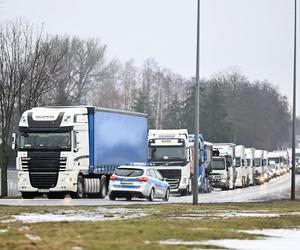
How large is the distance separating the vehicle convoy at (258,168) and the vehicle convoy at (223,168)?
17641 millimetres

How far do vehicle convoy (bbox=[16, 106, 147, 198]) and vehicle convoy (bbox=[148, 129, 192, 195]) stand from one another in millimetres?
6761

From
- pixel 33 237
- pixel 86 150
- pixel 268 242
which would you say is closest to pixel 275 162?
pixel 86 150

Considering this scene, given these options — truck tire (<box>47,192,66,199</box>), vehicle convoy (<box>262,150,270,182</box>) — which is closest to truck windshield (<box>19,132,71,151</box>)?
truck tire (<box>47,192,66,199</box>)

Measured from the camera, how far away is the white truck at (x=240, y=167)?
71812 mm

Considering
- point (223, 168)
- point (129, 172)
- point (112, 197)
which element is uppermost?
point (129, 172)

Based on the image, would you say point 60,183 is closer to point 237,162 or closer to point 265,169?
point 237,162

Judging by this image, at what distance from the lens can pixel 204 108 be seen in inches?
5005

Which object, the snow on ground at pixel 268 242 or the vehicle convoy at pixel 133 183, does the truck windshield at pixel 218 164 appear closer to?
the vehicle convoy at pixel 133 183

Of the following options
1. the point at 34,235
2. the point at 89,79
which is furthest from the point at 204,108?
the point at 34,235

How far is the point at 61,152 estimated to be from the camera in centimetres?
3844

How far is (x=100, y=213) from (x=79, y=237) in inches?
342

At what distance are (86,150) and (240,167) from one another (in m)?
35.2

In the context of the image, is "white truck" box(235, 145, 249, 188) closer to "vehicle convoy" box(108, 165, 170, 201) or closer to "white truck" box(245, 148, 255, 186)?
"white truck" box(245, 148, 255, 186)

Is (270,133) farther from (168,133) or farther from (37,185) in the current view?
(37,185)
